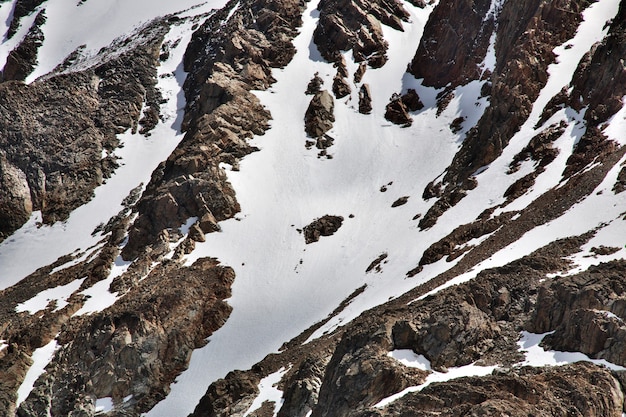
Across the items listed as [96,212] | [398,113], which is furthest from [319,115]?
[96,212]

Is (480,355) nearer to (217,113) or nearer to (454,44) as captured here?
(217,113)

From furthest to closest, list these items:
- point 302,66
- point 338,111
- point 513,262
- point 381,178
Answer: point 302,66
point 338,111
point 381,178
point 513,262

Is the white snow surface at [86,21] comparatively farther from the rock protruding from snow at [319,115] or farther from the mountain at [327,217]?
the rock protruding from snow at [319,115]

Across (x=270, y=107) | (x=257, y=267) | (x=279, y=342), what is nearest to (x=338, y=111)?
(x=270, y=107)

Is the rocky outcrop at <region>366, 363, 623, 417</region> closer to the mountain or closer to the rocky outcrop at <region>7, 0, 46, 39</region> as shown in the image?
the mountain

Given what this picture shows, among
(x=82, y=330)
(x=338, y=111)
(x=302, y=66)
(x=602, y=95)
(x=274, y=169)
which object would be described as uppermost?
(x=302, y=66)

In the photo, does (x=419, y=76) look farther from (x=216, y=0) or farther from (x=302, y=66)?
(x=216, y=0)

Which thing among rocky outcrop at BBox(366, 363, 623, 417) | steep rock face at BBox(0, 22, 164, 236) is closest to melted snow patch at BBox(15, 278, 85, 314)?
steep rock face at BBox(0, 22, 164, 236)
